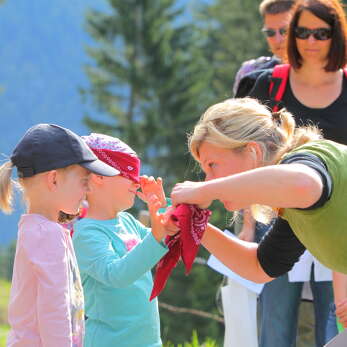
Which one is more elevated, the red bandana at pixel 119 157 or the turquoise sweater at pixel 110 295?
the red bandana at pixel 119 157

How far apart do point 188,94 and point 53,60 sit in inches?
1944

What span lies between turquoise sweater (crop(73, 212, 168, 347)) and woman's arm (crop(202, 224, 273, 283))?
344 millimetres

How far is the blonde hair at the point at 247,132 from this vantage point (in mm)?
3174

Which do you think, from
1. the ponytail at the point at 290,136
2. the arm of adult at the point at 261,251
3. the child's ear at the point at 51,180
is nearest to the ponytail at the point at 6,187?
the child's ear at the point at 51,180

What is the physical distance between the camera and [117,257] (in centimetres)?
362

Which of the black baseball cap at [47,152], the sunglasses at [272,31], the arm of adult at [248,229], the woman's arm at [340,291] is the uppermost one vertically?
the sunglasses at [272,31]

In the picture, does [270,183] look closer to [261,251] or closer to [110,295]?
[261,251]

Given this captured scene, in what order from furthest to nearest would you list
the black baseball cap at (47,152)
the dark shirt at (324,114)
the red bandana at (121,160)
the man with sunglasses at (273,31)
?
the man with sunglasses at (273,31), the dark shirt at (324,114), the red bandana at (121,160), the black baseball cap at (47,152)

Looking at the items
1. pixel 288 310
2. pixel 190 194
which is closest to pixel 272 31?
pixel 288 310

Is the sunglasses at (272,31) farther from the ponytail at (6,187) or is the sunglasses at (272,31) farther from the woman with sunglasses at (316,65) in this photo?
the ponytail at (6,187)

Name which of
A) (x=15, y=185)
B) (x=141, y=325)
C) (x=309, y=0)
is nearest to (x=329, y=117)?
(x=309, y=0)

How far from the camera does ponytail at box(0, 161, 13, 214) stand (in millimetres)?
3170

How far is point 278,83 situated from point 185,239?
5.63 feet

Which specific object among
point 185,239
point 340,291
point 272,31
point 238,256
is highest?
point 272,31
